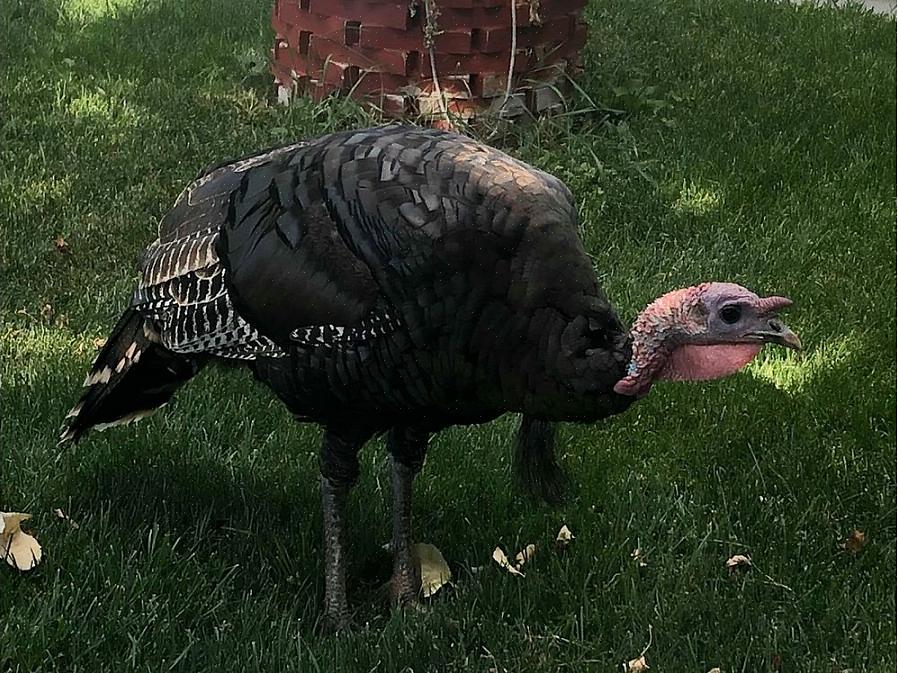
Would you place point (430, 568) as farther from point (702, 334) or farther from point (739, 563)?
point (702, 334)

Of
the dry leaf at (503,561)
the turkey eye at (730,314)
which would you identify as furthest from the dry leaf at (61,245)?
the turkey eye at (730,314)

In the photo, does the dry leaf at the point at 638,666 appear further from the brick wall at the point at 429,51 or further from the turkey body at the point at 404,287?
the brick wall at the point at 429,51

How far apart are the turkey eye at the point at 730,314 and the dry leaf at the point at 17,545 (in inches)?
68.2

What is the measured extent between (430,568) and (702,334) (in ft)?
3.82

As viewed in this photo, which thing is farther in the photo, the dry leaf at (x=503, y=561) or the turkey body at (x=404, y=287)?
the dry leaf at (x=503, y=561)

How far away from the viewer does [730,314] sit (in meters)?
2.30

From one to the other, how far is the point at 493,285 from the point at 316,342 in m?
0.41

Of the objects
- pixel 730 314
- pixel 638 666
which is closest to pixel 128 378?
pixel 638 666

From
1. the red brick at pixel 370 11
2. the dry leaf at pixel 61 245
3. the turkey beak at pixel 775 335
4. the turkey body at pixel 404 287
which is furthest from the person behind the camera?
the red brick at pixel 370 11

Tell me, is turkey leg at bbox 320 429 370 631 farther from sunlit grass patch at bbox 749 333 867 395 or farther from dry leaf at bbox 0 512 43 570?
sunlit grass patch at bbox 749 333 867 395

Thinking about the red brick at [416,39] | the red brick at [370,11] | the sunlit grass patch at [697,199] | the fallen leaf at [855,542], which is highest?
the red brick at [370,11]

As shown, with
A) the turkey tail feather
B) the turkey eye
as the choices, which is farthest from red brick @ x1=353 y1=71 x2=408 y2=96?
the turkey eye

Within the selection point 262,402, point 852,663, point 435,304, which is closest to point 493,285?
point 435,304

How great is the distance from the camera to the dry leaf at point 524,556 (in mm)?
3176
